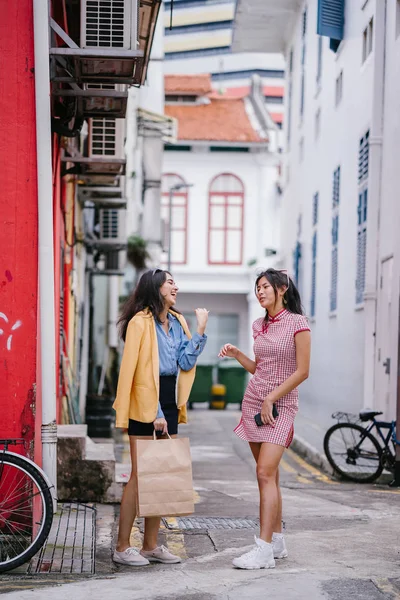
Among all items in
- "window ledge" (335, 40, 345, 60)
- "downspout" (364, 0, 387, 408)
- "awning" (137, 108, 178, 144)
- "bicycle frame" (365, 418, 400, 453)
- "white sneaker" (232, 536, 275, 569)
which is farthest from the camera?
"awning" (137, 108, 178, 144)

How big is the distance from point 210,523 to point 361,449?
416 cm

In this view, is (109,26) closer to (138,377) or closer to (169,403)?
(138,377)

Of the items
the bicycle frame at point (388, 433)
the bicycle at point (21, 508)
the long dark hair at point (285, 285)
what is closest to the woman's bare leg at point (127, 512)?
the bicycle at point (21, 508)

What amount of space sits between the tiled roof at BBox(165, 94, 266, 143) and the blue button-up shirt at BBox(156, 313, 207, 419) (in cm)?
3600

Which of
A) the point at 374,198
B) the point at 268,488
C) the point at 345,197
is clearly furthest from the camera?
the point at 345,197

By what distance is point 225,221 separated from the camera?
42.8 metres

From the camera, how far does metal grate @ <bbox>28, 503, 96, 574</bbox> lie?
6.73 metres

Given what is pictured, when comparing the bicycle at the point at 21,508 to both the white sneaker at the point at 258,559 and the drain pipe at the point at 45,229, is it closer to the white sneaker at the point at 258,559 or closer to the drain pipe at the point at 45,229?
the drain pipe at the point at 45,229

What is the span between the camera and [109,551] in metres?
7.43

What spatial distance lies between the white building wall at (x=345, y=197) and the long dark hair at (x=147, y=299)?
7291mm

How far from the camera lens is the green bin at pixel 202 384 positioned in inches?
1211

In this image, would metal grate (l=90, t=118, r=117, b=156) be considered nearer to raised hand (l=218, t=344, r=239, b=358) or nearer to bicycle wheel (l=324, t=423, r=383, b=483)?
bicycle wheel (l=324, t=423, r=383, b=483)

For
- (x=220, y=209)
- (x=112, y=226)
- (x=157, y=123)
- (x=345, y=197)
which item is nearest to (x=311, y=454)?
(x=345, y=197)

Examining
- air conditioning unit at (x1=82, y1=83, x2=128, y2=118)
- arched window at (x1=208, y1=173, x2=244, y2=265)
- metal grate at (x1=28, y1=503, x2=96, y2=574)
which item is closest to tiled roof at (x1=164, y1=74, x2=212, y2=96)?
arched window at (x1=208, y1=173, x2=244, y2=265)
